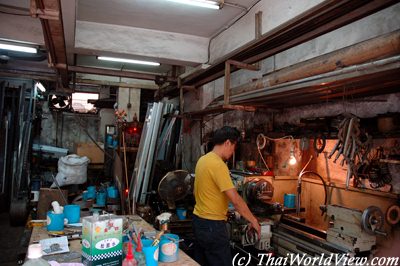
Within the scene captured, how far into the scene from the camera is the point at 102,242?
1.52m

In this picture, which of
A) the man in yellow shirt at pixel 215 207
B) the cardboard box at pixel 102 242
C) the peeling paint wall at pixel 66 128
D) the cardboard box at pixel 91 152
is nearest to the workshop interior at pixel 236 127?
the cardboard box at pixel 102 242

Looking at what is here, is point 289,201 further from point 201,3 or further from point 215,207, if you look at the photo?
point 201,3

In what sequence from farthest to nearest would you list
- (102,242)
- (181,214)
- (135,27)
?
1. (135,27)
2. (181,214)
3. (102,242)

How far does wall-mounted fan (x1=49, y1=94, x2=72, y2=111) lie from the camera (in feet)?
27.9

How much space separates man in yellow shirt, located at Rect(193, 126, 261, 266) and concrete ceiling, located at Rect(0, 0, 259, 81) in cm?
221

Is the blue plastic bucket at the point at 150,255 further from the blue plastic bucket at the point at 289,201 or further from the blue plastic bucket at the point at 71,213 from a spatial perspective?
the blue plastic bucket at the point at 289,201

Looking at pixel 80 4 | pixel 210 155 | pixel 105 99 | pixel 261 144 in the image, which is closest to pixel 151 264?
pixel 210 155

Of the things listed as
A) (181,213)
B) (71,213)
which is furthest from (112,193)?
(71,213)

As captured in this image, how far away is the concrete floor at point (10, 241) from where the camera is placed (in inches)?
163

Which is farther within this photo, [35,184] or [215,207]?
[35,184]

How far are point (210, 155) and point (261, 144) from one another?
1.89 meters

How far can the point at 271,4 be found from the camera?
3.72 metres

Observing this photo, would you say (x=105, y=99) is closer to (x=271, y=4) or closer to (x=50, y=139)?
(x=50, y=139)

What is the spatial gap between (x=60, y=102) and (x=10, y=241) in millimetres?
4468
